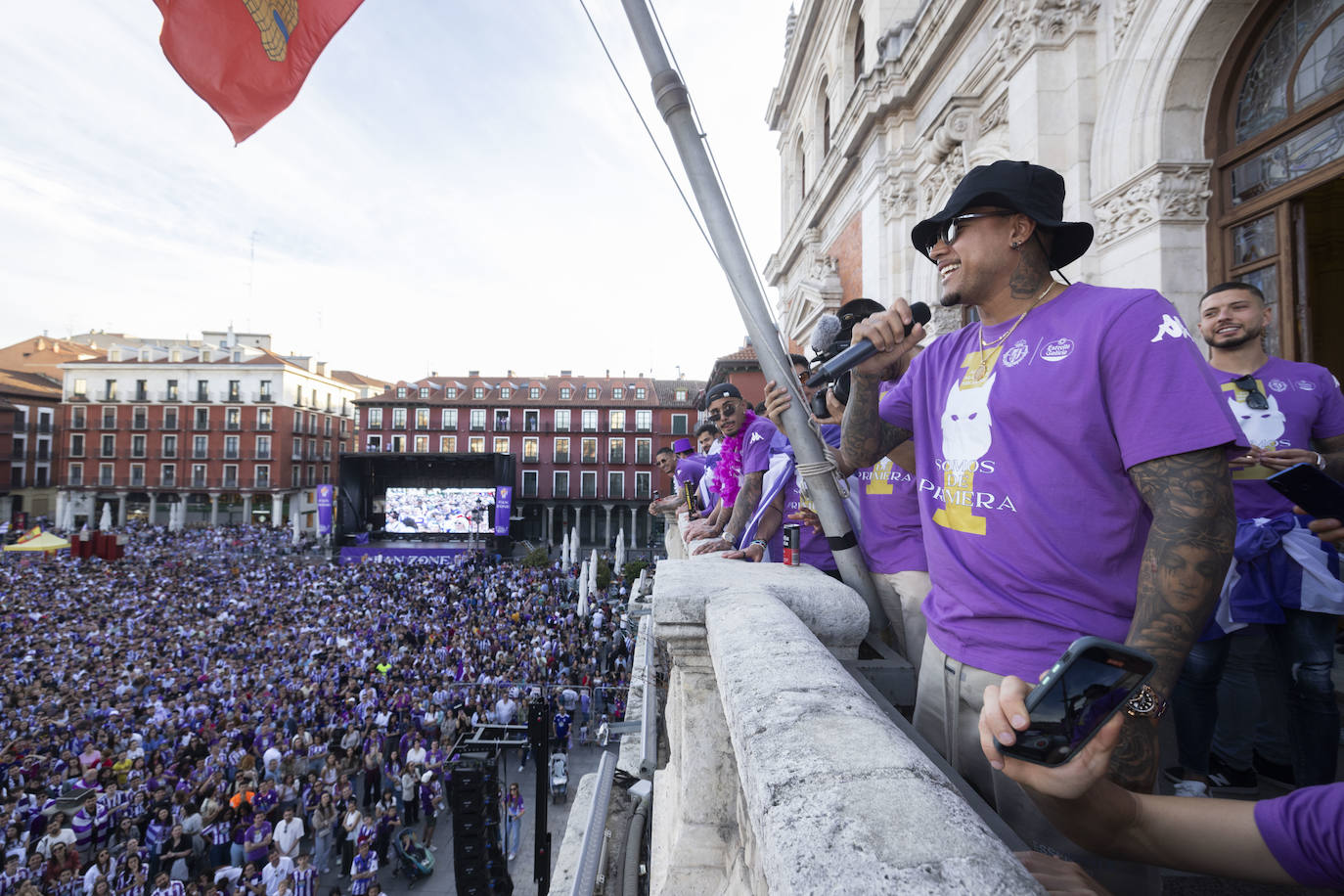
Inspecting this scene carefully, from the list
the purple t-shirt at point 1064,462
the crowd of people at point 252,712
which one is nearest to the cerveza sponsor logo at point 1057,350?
the purple t-shirt at point 1064,462

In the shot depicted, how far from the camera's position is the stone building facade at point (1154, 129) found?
3.79 m

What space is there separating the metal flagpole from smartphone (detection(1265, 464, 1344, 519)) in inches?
50.0

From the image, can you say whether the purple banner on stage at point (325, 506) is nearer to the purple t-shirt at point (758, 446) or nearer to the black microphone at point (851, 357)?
the purple t-shirt at point (758, 446)

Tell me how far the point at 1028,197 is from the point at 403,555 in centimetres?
Answer: 3488

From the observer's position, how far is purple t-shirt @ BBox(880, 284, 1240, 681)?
3.81 ft

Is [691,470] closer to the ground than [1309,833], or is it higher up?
higher up

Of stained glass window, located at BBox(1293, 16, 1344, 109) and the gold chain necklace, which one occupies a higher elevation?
stained glass window, located at BBox(1293, 16, 1344, 109)

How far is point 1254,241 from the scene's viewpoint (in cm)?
416

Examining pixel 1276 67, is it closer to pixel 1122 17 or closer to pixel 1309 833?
pixel 1122 17

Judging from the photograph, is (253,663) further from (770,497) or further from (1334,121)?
(1334,121)

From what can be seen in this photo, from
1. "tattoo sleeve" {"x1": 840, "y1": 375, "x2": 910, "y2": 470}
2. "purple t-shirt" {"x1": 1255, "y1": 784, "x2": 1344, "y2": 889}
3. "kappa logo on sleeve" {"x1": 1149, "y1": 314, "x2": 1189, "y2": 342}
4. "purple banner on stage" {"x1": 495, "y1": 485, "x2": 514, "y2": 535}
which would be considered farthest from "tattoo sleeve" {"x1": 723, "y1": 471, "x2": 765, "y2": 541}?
"purple banner on stage" {"x1": 495, "y1": 485, "x2": 514, "y2": 535}

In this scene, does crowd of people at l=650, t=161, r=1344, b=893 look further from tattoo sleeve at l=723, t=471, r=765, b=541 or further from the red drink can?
tattoo sleeve at l=723, t=471, r=765, b=541

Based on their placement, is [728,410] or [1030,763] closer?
[1030,763]

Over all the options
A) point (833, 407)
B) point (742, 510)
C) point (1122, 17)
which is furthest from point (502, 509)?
point (833, 407)
